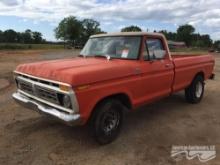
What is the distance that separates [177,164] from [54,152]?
203 cm

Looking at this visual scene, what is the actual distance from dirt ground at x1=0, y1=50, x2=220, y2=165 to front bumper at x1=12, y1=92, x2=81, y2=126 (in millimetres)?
621

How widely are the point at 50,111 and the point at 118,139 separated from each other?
4.77 feet

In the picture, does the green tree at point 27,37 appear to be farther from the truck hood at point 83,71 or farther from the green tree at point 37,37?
the truck hood at point 83,71

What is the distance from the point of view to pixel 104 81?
4.87m

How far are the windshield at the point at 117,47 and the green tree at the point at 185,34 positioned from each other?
256ft

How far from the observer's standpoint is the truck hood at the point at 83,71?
4508 millimetres

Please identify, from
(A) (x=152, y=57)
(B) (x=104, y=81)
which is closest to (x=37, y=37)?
(A) (x=152, y=57)

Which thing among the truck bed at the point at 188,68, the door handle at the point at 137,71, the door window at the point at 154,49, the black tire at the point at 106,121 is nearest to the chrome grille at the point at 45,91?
the black tire at the point at 106,121

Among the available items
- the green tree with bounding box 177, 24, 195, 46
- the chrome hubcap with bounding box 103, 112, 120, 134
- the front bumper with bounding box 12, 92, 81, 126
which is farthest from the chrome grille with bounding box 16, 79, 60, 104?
the green tree with bounding box 177, 24, 195, 46

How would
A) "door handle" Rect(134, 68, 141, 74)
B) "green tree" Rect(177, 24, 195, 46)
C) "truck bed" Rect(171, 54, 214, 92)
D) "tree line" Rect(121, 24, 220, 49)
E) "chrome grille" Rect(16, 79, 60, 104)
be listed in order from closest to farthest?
"chrome grille" Rect(16, 79, 60, 104) < "door handle" Rect(134, 68, 141, 74) < "truck bed" Rect(171, 54, 214, 92) < "tree line" Rect(121, 24, 220, 49) < "green tree" Rect(177, 24, 195, 46)

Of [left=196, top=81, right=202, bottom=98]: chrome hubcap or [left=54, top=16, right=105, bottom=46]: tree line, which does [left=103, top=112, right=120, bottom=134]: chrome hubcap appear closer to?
[left=196, top=81, right=202, bottom=98]: chrome hubcap

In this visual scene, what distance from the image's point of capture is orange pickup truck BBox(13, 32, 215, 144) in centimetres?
456

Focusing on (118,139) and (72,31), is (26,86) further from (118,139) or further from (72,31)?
(72,31)

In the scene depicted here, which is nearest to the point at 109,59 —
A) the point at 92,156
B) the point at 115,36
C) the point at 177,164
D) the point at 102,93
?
the point at 115,36
